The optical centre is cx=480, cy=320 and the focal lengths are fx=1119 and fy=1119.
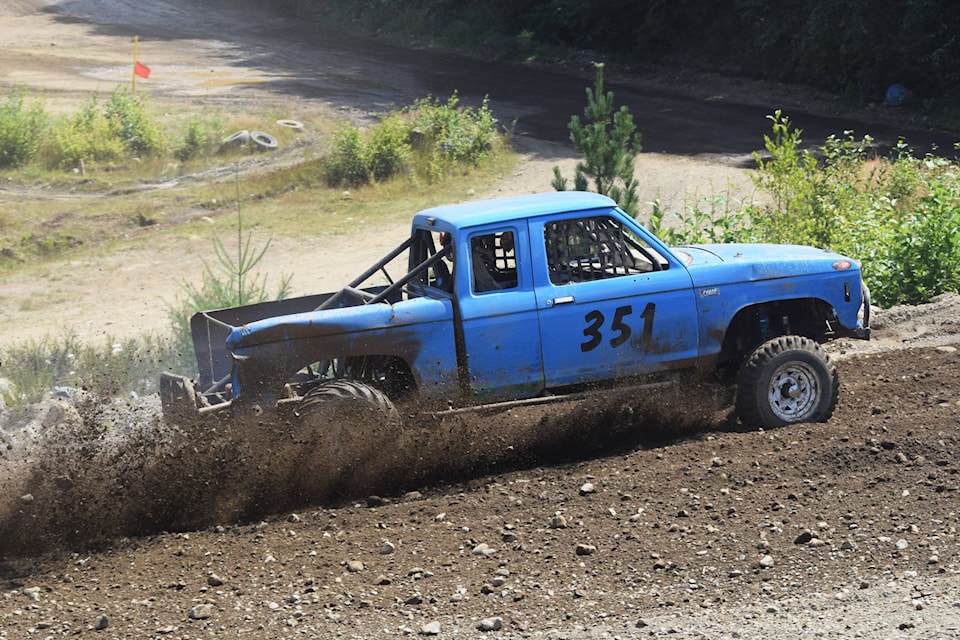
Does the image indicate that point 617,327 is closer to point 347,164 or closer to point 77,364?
point 77,364

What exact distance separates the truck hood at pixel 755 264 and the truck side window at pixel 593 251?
0.33m

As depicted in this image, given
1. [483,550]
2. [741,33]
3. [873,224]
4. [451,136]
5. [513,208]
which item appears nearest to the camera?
[483,550]

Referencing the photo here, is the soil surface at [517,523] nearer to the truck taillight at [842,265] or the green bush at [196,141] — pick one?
the truck taillight at [842,265]

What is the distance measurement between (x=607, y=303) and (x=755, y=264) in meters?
1.18

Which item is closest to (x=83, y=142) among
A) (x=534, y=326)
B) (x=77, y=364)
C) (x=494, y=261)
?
(x=77, y=364)

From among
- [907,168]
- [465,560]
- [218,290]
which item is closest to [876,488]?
[465,560]

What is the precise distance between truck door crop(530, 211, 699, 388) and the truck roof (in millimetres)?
75

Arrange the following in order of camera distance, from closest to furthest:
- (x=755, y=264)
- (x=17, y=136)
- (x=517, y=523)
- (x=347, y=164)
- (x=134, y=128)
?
(x=517, y=523)
(x=755, y=264)
(x=347, y=164)
(x=17, y=136)
(x=134, y=128)

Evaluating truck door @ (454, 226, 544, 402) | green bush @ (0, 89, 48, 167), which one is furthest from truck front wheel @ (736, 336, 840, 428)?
green bush @ (0, 89, 48, 167)

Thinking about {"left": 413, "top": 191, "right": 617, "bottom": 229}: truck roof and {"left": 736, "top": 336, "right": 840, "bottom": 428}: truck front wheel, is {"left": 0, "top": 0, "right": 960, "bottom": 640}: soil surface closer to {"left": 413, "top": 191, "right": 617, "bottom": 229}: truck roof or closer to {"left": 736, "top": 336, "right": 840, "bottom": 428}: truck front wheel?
{"left": 736, "top": 336, "right": 840, "bottom": 428}: truck front wheel

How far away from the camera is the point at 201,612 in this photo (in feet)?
19.1

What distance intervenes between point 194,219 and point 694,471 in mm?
13953

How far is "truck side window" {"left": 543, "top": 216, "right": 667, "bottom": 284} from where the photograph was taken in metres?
7.96

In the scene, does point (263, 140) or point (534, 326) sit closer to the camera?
point (534, 326)
